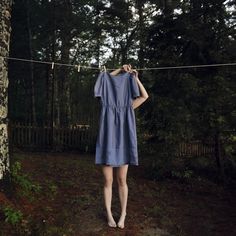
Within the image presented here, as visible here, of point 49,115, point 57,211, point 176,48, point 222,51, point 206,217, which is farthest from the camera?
point 49,115

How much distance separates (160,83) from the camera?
8.79 meters

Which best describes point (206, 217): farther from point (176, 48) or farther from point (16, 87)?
point (16, 87)

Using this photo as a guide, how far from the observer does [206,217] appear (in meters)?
6.16

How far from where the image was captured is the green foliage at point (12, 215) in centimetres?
458

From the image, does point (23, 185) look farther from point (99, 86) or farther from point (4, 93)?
point (99, 86)

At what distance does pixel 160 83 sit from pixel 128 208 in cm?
364

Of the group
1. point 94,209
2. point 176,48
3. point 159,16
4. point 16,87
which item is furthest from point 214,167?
point 16,87

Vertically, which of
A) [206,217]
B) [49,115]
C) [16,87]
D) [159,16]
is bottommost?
[206,217]

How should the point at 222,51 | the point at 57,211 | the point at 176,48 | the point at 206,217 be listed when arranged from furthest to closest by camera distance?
1. the point at 176,48
2. the point at 222,51
3. the point at 206,217
4. the point at 57,211

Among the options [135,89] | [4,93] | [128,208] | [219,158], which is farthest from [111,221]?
[219,158]

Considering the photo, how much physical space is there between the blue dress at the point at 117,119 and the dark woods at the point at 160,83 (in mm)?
3556

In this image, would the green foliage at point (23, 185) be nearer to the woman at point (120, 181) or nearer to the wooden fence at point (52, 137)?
the woman at point (120, 181)

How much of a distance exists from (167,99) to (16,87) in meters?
9.88

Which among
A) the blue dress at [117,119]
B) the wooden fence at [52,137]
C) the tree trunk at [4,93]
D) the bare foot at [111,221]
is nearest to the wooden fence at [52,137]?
the wooden fence at [52,137]
